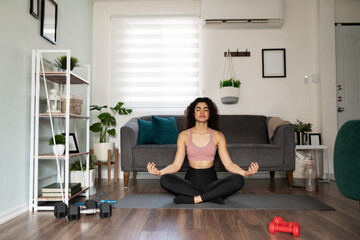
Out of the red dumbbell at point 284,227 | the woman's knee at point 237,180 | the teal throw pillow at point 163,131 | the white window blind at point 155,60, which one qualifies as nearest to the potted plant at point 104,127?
the white window blind at point 155,60

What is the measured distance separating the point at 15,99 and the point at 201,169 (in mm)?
1582

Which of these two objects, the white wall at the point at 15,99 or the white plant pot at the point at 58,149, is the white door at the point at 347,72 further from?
the white wall at the point at 15,99

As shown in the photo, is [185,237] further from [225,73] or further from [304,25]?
[304,25]

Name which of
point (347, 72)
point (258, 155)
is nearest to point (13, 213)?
point (258, 155)

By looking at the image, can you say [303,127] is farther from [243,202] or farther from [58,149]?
[58,149]

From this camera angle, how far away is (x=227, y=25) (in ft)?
13.3

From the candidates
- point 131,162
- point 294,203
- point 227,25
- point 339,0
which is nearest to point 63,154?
point 131,162

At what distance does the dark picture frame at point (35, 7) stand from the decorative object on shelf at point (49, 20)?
6 cm

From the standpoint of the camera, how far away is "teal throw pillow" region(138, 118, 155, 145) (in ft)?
10.9

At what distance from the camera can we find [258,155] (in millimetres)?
3057

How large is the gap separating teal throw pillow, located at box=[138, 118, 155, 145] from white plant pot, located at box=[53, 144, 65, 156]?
114cm

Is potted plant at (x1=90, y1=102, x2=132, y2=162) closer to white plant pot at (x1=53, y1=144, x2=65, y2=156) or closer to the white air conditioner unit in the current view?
white plant pot at (x1=53, y1=144, x2=65, y2=156)

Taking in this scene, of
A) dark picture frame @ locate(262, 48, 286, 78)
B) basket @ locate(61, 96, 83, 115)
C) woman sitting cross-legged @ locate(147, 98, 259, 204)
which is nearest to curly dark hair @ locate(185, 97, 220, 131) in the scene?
woman sitting cross-legged @ locate(147, 98, 259, 204)

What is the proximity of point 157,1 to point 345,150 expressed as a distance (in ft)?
11.6
